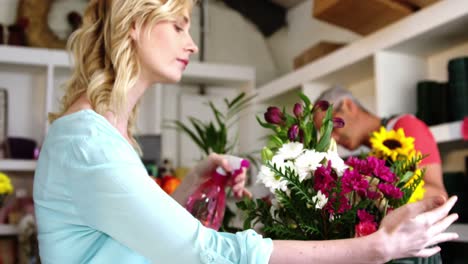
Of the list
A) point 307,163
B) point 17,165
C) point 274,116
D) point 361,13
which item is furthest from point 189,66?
point 307,163

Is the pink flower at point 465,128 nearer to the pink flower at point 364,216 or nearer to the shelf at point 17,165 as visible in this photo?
the pink flower at point 364,216

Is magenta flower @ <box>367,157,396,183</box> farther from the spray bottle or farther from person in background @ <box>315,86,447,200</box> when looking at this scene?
person in background @ <box>315,86,447,200</box>

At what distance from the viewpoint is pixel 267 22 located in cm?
386

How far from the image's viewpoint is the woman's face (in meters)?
1.18

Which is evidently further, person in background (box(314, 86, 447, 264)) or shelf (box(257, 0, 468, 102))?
shelf (box(257, 0, 468, 102))

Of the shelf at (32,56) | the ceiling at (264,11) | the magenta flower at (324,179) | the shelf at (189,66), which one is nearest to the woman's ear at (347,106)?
the magenta flower at (324,179)

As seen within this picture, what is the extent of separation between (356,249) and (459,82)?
4.79 ft

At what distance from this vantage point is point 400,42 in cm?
224

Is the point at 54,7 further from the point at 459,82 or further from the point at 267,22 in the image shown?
the point at 459,82

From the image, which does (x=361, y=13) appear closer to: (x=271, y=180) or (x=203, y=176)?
(x=203, y=176)

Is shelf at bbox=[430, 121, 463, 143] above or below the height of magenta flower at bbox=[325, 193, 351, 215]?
above

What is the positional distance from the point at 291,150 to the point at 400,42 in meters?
1.45

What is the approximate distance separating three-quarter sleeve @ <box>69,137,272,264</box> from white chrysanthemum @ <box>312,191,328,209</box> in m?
0.12

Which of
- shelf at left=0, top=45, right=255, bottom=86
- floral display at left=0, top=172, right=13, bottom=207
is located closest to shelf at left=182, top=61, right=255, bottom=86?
shelf at left=0, top=45, right=255, bottom=86
